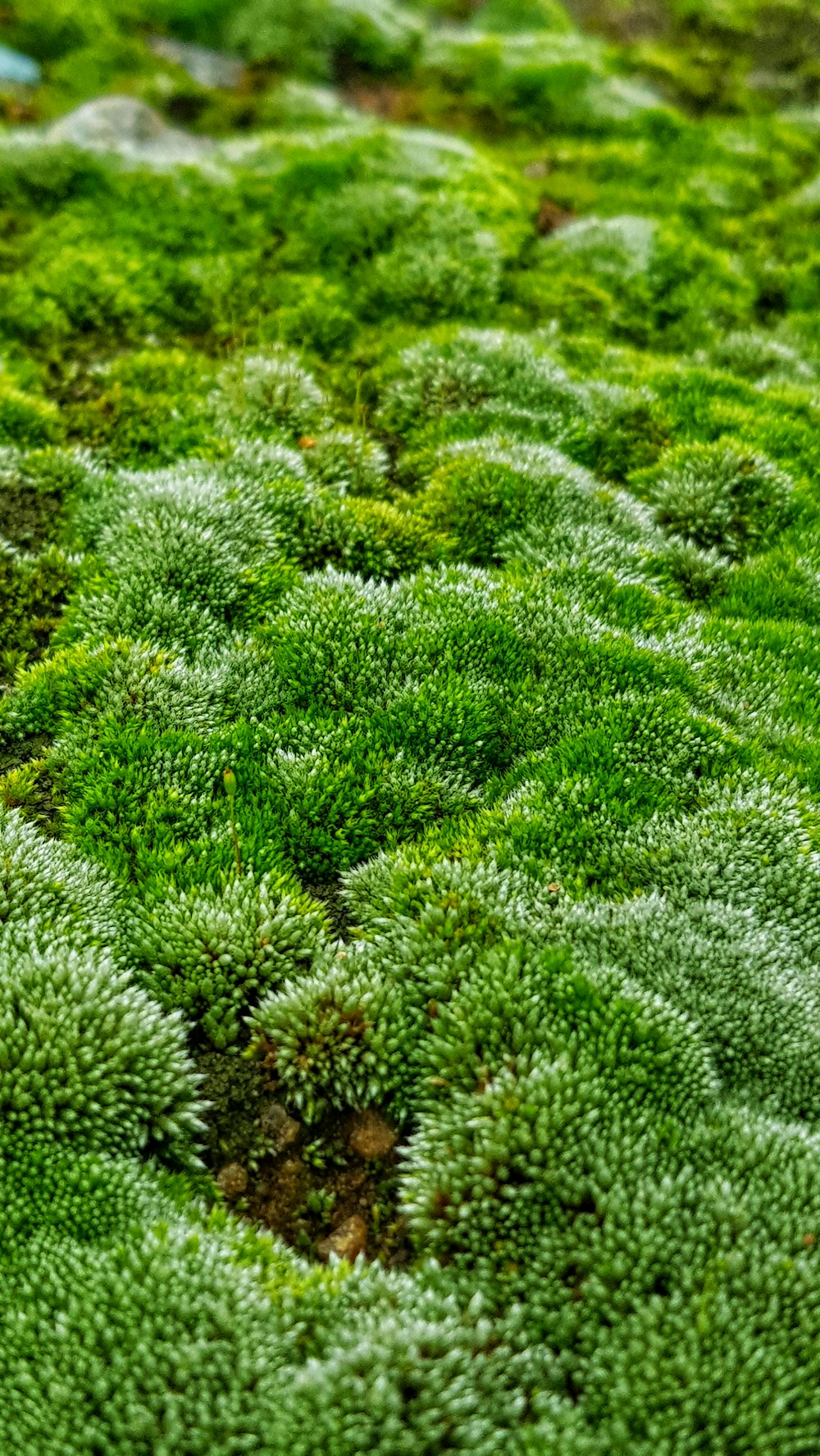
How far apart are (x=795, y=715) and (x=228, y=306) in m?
8.34

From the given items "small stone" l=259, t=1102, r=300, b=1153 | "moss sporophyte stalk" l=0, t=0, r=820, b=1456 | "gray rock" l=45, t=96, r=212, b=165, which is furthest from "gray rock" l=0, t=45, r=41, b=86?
"small stone" l=259, t=1102, r=300, b=1153

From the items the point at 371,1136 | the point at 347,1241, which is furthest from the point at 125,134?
the point at 347,1241

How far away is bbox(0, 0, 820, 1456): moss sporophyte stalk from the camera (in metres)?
4.13

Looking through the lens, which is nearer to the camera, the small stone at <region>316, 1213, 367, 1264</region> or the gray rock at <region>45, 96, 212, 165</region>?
the small stone at <region>316, 1213, 367, 1264</region>

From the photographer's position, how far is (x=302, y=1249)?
470cm

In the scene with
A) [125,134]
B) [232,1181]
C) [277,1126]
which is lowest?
[232,1181]

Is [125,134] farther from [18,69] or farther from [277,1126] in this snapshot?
[277,1126]

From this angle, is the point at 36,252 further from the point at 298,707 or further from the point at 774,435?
the point at 774,435

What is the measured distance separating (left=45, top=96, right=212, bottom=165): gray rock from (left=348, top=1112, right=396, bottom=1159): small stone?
13345 millimetres

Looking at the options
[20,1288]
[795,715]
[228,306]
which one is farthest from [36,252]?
[20,1288]

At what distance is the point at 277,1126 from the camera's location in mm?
5098

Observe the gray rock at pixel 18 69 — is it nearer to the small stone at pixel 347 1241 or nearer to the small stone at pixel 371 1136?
the small stone at pixel 371 1136

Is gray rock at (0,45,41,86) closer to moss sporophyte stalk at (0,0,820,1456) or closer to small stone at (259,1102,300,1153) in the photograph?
moss sporophyte stalk at (0,0,820,1456)

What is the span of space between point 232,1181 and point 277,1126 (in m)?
0.36
